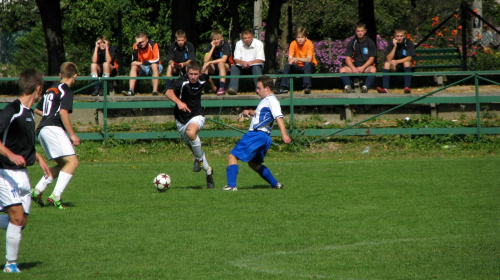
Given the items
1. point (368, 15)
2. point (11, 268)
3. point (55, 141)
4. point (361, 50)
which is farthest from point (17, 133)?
point (368, 15)

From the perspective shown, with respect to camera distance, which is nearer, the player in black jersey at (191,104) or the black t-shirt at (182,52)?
the player in black jersey at (191,104)

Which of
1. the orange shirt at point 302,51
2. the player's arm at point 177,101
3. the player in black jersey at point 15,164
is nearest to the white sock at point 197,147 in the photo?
the player's arm at point 177,101

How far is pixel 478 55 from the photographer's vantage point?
23.7 metres

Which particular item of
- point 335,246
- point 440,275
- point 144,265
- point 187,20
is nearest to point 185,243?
A: point 144,265

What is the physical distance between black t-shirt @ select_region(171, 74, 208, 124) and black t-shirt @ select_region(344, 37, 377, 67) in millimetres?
7211

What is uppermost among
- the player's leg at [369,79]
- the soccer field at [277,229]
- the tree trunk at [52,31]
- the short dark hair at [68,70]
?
the tree trunk at [52,31]

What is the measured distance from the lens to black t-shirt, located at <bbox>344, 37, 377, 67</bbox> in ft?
58.4

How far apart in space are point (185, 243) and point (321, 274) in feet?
5.92

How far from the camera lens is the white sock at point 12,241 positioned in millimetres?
6043

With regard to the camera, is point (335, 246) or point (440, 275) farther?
point (335, 246)

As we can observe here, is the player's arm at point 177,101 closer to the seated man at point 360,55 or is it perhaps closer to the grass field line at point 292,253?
the grass field line at point 292,253

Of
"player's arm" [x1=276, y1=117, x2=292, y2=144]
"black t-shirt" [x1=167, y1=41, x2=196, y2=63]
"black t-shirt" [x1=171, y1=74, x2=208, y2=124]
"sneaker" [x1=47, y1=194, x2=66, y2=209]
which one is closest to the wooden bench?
"black t-shirt" [x1=167, y1=41, x2=196, y2=63]

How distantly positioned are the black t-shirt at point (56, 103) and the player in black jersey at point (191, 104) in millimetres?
2083

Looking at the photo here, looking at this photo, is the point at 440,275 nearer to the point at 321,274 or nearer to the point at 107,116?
the point at 321,274
